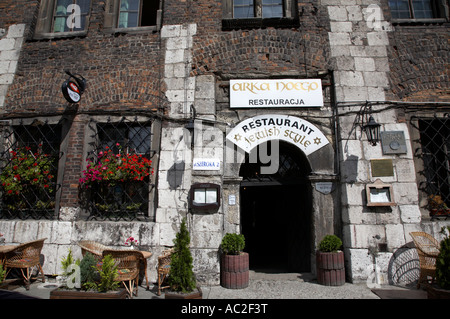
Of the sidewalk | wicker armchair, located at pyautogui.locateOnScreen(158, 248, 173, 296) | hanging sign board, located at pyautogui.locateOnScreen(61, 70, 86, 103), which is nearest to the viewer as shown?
the sidewalk

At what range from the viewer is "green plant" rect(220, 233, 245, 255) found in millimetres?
4816

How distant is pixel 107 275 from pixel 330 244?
3.69 m

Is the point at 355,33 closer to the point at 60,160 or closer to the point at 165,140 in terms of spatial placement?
the point at 165,140

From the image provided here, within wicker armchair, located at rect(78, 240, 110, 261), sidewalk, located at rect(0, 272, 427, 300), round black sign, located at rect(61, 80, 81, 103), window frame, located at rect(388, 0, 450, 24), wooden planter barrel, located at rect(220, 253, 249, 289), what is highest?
window frame, located at rect(388, 0, 450, 24)

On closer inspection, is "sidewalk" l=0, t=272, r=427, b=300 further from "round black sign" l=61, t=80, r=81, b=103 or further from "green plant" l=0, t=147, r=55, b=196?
"round black sign" l=61, t=80, r=81, b=103

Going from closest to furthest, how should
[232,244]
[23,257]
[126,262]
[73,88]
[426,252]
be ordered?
[126,262] → [426,252] → [23,257] → [232,244] → [73,88]

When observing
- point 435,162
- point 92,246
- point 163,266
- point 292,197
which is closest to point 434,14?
point 435,162

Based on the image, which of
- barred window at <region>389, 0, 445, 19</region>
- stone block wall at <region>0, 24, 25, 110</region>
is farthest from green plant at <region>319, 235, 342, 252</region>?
stone block wall at <region>0, 24, 25, 110</region>

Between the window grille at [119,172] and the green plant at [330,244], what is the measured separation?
134 inches

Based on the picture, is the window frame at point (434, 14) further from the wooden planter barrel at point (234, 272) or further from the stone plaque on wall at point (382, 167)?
the wooden planter barrel at point (234, 272)

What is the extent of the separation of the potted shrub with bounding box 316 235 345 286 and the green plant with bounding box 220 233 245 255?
147cm

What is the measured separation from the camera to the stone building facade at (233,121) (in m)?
5.24

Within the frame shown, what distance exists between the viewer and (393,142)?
5391 mm

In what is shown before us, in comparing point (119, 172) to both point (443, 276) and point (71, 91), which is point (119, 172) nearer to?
point (71, 91)
